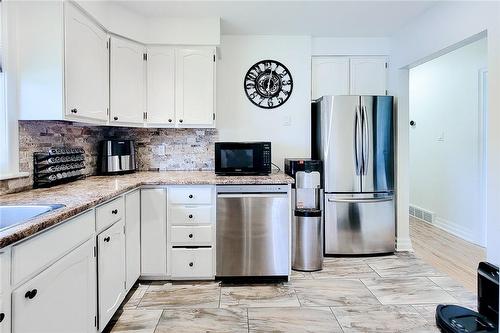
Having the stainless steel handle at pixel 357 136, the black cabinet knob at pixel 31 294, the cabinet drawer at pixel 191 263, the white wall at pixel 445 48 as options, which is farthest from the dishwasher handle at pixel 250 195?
the black cabinet knob at pixel 31 294

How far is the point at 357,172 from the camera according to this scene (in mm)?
3230

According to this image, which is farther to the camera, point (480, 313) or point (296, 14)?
point (296, 14)

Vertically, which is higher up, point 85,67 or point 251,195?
point 85,67

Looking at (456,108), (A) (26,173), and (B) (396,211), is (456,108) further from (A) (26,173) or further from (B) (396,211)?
(A) (26,173)

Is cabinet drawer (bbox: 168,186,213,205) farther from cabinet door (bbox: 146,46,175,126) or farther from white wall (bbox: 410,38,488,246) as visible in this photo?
white wall (bbox: 410,38,488,246)

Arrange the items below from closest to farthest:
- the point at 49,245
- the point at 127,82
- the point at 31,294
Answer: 1. the point at 31,294
2. the point at 49,245
3. the point at 127,82

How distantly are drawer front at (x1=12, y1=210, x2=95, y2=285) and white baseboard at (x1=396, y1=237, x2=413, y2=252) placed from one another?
10.2 ft

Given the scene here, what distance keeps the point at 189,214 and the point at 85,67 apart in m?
1.37

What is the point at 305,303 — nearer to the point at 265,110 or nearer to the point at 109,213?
the point at 109,213

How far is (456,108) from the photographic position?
4.09 meters

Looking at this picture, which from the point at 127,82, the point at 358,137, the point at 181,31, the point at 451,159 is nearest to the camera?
the point at 127,82

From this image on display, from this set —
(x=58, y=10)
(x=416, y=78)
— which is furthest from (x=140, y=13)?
(x=416, y=78)

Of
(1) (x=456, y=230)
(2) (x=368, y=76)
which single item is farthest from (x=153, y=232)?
(1) (x=456, y=230)

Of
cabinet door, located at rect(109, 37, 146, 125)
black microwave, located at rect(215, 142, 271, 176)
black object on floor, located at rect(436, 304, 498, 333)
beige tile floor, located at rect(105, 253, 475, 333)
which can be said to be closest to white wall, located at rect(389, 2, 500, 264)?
black object on floor, located at rect(436, 304, 498, 333)
